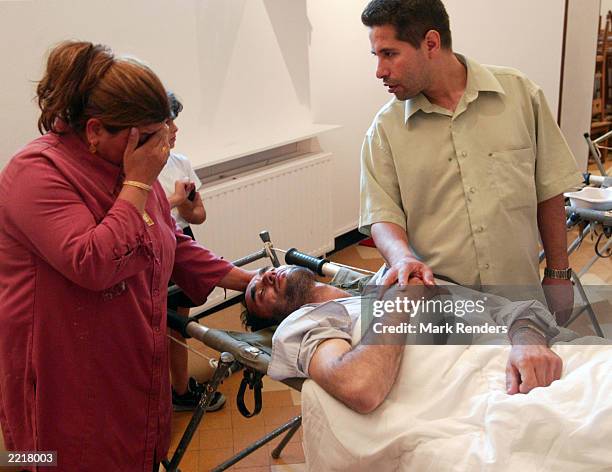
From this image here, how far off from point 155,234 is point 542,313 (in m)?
0.98

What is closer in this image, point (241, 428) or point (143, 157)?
point (143, 157)

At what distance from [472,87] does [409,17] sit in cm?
27

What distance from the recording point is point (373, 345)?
1.64 metres

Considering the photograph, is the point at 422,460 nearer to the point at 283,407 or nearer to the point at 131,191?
the point at 131,191

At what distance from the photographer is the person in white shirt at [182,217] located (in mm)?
2436

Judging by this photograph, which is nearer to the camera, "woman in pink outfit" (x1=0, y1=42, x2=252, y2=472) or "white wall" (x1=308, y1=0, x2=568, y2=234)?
"woman in pink outfit" (x1=0, y1=42, x2=252, y2=472)

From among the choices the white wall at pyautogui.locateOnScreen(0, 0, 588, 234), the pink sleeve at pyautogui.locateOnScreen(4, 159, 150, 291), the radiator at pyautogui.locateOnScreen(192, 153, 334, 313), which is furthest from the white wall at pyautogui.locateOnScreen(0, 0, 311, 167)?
the pink sleeve at pyautogui.locateOnScreen(4, 159, 150, 291)

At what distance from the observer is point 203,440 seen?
273 cm

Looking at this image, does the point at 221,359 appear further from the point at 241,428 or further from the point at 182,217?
the point at 241,428

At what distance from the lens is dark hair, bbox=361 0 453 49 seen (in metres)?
1.79

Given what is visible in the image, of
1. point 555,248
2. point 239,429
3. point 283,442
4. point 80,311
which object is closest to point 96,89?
point 80,311

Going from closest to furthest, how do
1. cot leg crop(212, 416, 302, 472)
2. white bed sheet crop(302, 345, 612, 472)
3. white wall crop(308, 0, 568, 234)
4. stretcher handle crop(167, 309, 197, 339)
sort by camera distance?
white bed sheet crop(302, 345, 612, 472), stretcher handle crop(167, 309, 197, 339), cot leg crop(212, 416, 302, 472), white wall crop(308, 0, 568, 234)

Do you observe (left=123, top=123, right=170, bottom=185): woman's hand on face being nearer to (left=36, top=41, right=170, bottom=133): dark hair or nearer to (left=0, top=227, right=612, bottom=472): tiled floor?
(left=36, top=41, right=170, bottom=133): dark hair

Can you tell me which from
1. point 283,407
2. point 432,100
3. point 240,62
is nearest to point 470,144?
point 432,100
